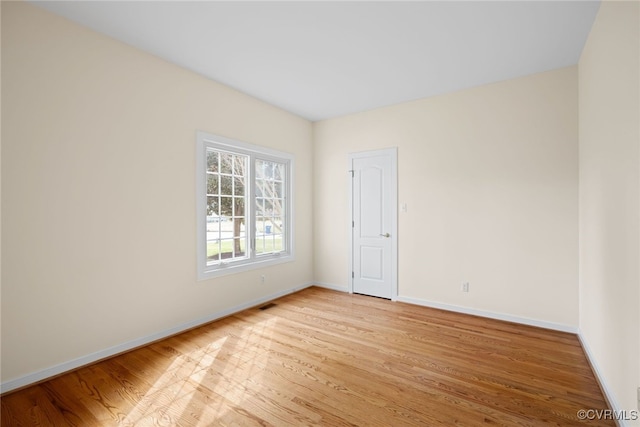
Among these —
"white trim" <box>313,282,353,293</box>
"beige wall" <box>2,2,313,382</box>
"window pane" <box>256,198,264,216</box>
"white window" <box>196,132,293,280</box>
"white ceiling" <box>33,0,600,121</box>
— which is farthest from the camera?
"white trim" <box>313,282,353,293</box>

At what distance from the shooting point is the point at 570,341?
2.95 metres

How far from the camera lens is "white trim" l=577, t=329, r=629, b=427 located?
1.82 m

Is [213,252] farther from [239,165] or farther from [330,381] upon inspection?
[330,381]

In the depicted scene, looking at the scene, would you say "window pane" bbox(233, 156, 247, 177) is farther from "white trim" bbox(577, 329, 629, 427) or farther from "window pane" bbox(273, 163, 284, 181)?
"white trim" bbox(577, 329, 629, 427)

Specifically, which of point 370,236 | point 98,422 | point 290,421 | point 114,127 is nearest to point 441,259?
point 370,236

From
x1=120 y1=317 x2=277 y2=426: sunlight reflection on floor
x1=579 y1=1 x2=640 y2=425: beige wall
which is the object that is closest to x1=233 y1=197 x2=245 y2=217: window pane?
x1=120 y1=317 x2=277 y2=426: sunlight reflection on floor

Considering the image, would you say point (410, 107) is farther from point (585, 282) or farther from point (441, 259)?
point (585, 282)

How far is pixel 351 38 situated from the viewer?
8.68 feet

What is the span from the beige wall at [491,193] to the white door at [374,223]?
0.49 feet

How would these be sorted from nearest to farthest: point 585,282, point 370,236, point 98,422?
1. point 98,422
2. point 585,282
3. point 370,236

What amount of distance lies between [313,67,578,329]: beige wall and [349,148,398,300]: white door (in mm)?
150

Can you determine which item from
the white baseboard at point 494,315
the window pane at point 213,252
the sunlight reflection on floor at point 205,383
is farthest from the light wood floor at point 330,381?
the window pane at point 213,252

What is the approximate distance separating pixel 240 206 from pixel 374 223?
6.61 feet

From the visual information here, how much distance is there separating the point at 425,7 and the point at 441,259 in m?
2.88
